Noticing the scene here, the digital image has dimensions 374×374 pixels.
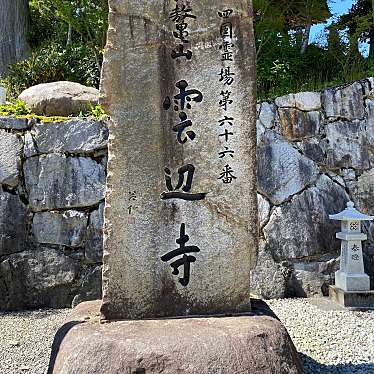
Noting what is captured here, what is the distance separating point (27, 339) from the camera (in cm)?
462

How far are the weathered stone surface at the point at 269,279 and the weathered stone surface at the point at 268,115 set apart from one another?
187cm

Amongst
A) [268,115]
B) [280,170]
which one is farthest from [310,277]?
[268,115]

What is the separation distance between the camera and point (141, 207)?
3.26 meters

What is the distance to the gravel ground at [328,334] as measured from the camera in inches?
150

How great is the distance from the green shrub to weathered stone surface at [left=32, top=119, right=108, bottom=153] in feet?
10.6

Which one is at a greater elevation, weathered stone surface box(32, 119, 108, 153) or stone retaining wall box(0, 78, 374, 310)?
weathered stone surface box(32, 119, 108, 153)

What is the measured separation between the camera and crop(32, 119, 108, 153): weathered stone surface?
601 cm

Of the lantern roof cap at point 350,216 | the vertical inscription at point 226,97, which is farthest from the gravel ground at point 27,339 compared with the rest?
the lantern roof cap at point 350,216

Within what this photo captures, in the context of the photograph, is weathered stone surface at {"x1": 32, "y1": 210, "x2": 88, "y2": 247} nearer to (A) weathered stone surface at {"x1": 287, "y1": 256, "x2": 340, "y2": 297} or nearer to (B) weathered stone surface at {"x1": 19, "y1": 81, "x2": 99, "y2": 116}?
(B) weathered stone surface at {"x1": 19, "y1": 81, "x2": 99, "y2": 116}

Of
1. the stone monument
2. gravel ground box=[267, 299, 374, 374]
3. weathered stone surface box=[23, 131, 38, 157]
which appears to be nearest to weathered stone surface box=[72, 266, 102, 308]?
weathered stone surface box=[23, 131, 38, 157]

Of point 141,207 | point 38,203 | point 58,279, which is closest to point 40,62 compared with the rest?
point 38,203

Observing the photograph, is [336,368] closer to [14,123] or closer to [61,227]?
[61,227]

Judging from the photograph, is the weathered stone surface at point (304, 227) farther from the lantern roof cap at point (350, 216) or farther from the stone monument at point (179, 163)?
the stone monument at point (179, 163)

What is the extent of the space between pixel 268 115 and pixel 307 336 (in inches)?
128
